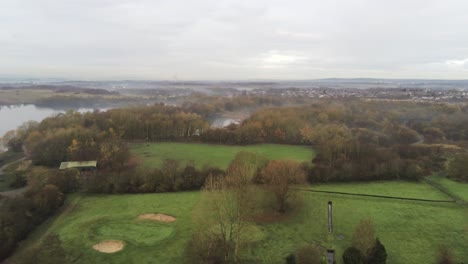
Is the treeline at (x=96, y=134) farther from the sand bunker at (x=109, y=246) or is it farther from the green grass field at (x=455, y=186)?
the green grass field at (x=455, y=186)

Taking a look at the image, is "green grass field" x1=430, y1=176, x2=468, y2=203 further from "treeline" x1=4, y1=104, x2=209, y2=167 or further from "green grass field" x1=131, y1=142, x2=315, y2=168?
"treeline" x1=4, y1=104, x2=209, y2=167

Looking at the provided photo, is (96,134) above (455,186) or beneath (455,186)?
above

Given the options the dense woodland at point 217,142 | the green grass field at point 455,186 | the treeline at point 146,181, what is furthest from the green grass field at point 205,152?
the green grass field at point 455,186

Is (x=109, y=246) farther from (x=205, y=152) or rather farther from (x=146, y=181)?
(x=205, y=152)

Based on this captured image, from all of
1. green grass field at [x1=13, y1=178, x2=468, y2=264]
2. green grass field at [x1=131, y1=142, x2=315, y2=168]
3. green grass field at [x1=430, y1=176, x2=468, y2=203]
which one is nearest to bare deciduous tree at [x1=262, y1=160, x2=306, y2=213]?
green grass field at [x1=13, y1=178, x2=468, y2=264]

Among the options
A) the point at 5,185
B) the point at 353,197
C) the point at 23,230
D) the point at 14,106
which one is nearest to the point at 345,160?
the point at 353,197

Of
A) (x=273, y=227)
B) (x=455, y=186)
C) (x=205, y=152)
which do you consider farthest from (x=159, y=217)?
(x=455, y=186)
